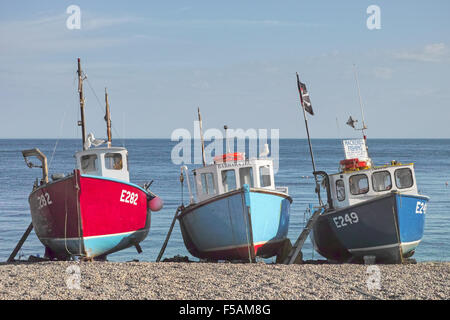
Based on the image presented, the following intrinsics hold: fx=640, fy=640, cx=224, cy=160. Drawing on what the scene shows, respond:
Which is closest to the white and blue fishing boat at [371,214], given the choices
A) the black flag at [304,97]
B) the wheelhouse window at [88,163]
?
the black flag at [304,97]

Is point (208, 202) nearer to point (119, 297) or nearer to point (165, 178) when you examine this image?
point (119, 297)

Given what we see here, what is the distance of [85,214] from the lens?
1908 cm

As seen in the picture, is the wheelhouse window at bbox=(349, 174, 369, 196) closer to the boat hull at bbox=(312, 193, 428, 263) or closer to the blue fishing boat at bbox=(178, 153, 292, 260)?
the boat hull at bbox=(312, 193, 428, 263)

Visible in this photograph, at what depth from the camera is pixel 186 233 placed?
21172 millimetres

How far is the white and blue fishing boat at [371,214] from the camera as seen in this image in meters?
18.4

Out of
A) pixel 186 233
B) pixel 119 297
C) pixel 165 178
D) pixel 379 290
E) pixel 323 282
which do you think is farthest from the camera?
pixel 165 178

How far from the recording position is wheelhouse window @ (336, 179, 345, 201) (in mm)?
20016

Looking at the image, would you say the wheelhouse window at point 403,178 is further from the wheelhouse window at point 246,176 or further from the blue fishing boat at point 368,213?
the wheelhouse window at point 246,176

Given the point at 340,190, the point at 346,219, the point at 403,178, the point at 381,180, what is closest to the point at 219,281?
the point at 346,219

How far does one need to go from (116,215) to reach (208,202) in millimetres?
2961

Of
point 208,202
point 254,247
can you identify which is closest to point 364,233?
point 254,247

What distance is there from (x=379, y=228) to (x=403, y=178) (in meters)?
2.07

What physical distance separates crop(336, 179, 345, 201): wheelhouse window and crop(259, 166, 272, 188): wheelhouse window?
7.07ft
